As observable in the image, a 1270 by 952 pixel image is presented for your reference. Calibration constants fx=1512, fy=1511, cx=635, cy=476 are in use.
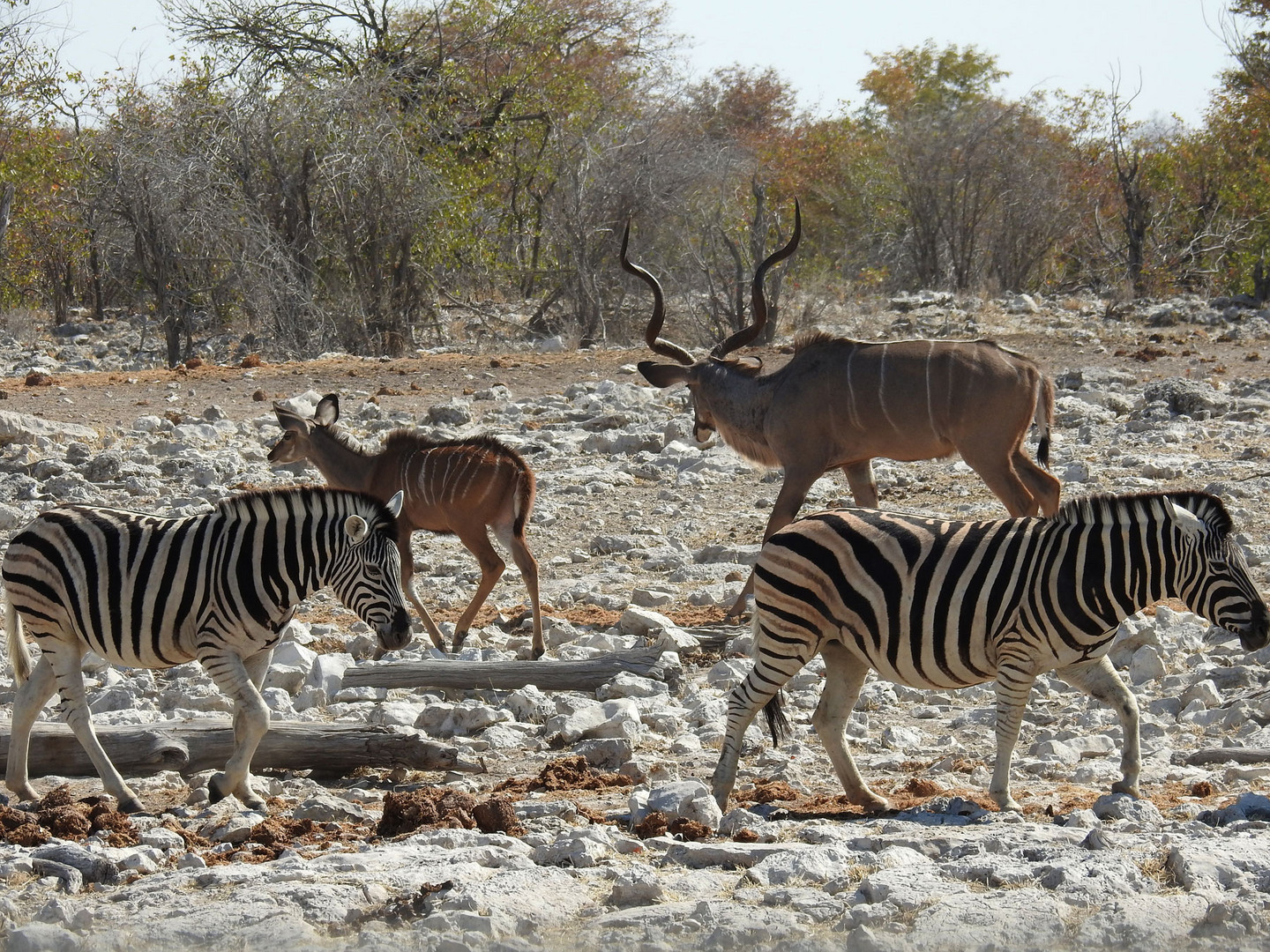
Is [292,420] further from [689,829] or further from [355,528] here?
[689,829]

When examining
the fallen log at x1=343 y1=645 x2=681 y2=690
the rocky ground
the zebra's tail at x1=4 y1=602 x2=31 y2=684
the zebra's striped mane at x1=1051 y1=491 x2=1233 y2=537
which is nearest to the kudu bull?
the rocky ground

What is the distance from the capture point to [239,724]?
557 centimetres

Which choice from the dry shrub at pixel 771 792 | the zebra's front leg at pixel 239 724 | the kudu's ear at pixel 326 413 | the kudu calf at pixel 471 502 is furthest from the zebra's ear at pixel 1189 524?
the kudu's ear at pixel 326 413

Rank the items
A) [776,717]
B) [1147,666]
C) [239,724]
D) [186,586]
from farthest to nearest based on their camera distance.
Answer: [1147,666]
[776,717]
[186,586]
[239,724]

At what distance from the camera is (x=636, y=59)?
33156 millimetres

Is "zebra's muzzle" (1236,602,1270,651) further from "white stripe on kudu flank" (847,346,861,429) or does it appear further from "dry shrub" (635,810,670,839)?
"white stripe on kudu flank" (847,346,861,429)

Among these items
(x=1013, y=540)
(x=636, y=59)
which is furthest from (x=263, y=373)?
(x=636, y=59)

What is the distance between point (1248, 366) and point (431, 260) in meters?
11.0

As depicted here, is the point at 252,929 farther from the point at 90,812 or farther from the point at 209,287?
the point at 209,287

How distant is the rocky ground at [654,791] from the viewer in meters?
4.12

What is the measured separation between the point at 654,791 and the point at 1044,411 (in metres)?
5.04

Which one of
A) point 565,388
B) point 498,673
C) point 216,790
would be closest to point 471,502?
point 498,673

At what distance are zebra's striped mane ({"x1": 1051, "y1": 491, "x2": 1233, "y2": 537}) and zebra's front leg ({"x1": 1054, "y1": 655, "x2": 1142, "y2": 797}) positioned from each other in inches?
20.5

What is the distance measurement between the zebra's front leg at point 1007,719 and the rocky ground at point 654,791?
3.4 inches
